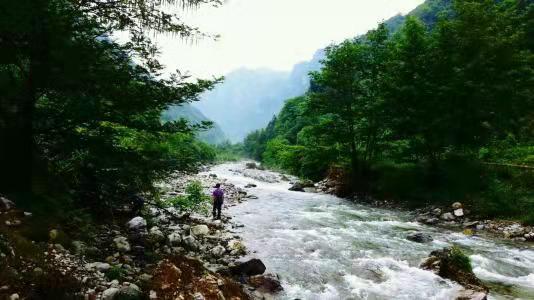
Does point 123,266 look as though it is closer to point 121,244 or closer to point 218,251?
point 121,244

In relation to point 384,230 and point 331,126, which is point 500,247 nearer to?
point 384,230

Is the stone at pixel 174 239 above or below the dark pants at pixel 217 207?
above

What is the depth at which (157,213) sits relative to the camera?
13945 mm

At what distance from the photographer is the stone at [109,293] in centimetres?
597

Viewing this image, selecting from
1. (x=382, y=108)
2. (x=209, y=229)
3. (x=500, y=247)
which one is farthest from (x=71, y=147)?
(x=382, y=108)

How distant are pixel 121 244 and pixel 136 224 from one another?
90.2 inches

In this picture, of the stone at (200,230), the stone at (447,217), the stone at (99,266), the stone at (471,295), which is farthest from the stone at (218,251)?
the stone at (447,217)

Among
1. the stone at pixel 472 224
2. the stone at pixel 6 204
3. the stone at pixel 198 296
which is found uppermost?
the stone at pixel 6 204

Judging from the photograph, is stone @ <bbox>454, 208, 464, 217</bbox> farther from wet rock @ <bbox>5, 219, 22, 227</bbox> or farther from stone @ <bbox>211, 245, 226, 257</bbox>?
wet rock @ <bbox>5, 219, 22, 227</bbox>

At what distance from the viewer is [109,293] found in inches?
238

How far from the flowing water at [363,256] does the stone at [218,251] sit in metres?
1.37

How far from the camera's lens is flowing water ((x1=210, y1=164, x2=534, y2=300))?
32.9ft

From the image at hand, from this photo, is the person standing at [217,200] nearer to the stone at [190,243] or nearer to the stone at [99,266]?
the stone at [190,243]

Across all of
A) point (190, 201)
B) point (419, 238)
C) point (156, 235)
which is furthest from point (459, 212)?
point (156, 235)
